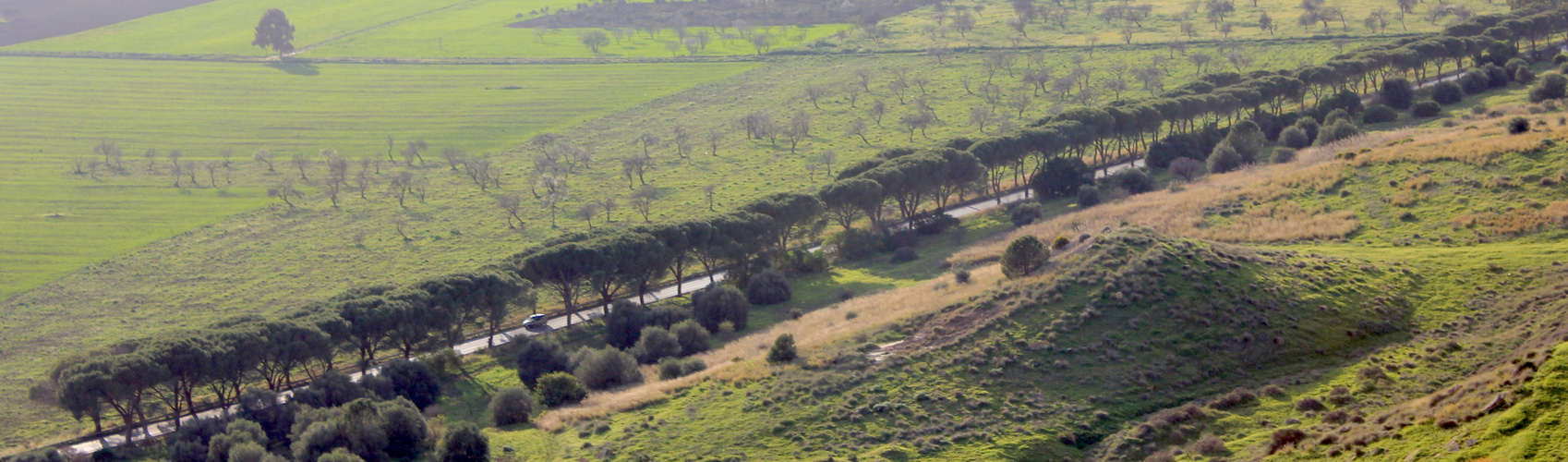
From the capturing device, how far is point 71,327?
80938 mm

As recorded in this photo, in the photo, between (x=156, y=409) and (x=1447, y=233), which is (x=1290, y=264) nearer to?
(x=1447, y=233)

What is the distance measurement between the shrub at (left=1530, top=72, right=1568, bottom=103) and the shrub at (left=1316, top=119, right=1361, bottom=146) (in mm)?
17325

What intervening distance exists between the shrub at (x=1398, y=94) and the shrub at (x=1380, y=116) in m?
5.83

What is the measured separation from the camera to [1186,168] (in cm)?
9338

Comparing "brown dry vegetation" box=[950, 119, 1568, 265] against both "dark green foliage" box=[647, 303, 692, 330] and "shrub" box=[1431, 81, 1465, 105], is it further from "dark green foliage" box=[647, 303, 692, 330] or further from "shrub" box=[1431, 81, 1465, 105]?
"shrub" box=[1431, 81, 1465, 105]

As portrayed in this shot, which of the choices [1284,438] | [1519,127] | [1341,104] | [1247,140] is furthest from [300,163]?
[1284,438]

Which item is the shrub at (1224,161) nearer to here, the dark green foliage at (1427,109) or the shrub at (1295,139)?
the shrub at (1295,139)

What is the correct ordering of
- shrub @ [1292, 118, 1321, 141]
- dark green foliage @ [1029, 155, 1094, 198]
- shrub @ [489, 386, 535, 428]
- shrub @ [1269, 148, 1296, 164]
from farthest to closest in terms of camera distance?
shrub @ [1292, 118, 1321, 141], dark green foliage @ [1029, 155, 1094, 198], shrub @ [1269, 148, 1296, 164], shrub @ [489, 386, 535, 428]

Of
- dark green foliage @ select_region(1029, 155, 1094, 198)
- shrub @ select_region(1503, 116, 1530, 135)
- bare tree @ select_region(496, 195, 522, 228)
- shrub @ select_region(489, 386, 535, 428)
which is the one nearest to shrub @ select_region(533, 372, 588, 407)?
shrub @ select_region(489, 386, 535, 428)

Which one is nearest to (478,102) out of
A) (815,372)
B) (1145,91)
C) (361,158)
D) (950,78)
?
(361,158)

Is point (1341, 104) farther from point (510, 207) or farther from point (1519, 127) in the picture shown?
point (510, 207)

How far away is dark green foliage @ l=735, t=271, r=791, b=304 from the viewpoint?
236ft

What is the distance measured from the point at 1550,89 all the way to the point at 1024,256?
71.7m

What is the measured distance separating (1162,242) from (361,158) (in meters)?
114
